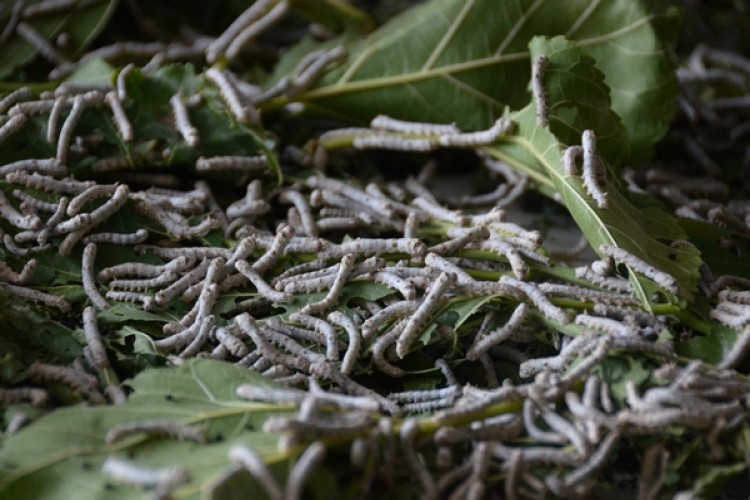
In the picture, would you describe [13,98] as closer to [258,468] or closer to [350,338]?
[350,338]

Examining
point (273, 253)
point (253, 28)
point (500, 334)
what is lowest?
Result: point (500, 334)

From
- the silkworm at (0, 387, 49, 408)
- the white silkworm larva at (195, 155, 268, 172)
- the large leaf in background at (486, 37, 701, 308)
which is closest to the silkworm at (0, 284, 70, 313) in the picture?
the silkworm at (0, 387, 49, 408)

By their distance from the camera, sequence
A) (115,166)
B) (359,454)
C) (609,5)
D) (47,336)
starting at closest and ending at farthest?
(359,454) → (47,336) → (115,166) → (609,5)

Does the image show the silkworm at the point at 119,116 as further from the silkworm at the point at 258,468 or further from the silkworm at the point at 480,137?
the silkworm at the point at 258,468

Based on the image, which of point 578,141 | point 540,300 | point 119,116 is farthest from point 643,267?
point 119,116

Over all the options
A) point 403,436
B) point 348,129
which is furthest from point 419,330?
point 348,129

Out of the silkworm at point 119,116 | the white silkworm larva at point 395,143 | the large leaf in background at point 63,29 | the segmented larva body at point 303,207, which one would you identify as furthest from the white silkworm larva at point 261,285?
the large leaf in background at point 63,29

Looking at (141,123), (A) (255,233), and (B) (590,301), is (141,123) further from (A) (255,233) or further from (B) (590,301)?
(B) (590,301)
